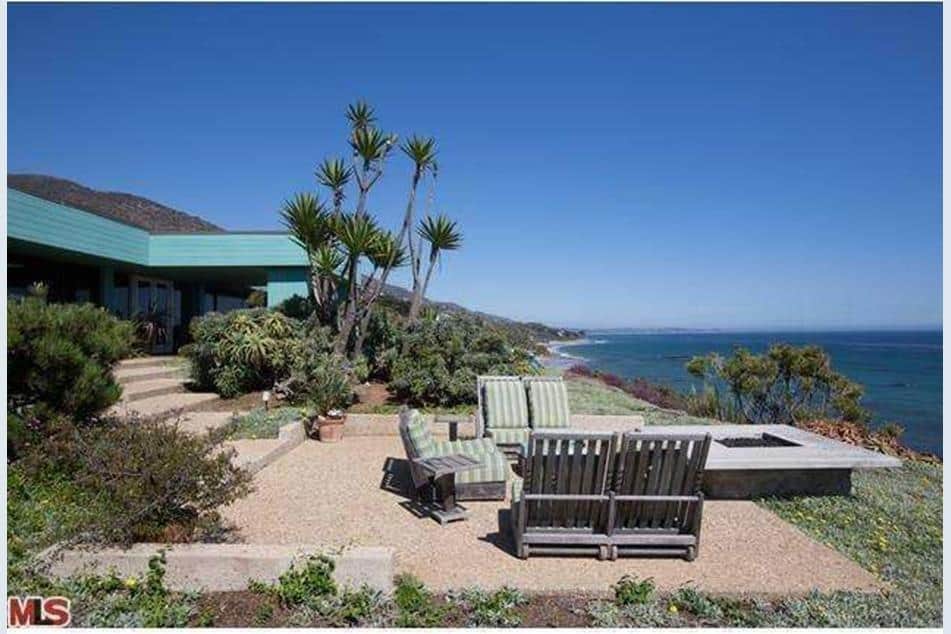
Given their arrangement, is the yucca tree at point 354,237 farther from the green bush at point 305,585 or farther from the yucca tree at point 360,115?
the green bush at point 305,585

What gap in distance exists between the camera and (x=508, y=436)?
6.93 metres

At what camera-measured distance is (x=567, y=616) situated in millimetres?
3240

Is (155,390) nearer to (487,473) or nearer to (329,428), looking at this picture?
(329,428)

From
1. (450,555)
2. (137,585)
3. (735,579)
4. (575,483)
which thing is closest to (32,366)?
(137,585)

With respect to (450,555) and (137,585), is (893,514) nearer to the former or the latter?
(450,555)

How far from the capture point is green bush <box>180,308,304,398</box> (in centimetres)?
1031

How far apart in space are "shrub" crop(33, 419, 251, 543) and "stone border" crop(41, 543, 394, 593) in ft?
0.53

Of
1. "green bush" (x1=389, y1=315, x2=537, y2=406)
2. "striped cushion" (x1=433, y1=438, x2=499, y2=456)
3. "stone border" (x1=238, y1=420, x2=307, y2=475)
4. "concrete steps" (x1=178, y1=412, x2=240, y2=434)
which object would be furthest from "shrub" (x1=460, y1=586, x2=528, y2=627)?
"green bush" (x1=389, y1=315, x2=537, y2=406)

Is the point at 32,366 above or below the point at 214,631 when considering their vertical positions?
above

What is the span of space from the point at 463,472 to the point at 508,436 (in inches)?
69.9

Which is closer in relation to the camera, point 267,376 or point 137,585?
point 137,585

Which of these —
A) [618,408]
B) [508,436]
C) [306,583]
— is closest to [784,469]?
[508,436]

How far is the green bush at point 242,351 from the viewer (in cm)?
1031

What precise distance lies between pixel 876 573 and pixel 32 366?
6.93 m
